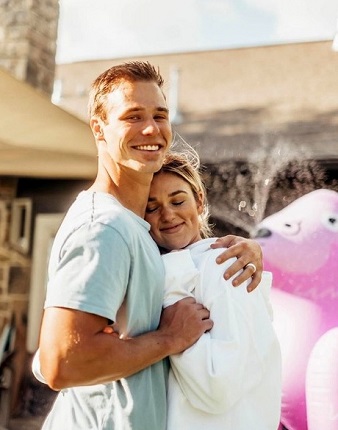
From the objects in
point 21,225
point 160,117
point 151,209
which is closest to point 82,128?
point 21,225

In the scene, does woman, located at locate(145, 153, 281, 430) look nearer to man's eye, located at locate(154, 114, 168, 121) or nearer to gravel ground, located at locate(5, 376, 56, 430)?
man's eye, located at locate(154, 114, 168, 121)

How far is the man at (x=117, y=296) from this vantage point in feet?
4.06

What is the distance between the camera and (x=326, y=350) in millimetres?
2812

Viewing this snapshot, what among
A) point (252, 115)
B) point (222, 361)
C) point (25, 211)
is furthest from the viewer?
point (252, 115)

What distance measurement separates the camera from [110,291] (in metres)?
1.25

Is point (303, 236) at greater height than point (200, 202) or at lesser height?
greater

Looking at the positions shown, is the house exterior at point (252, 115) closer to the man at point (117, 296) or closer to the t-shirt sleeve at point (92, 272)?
the man at point (117, 296)

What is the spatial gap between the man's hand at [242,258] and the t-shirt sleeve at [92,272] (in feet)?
0.82

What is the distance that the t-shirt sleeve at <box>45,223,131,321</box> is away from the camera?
4.05ft

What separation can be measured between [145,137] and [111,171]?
0.34 ft

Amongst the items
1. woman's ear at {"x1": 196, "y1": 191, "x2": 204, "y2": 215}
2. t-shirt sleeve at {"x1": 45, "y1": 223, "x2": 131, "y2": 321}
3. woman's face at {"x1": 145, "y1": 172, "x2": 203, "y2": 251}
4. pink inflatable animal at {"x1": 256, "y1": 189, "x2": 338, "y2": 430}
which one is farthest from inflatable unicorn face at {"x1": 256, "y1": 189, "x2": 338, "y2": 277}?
t-shirt sleeve at {"x1": 45, "y1": 223, "x2": 131, "y2": 321}

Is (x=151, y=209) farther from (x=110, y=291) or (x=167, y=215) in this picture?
(x=110, y=291)

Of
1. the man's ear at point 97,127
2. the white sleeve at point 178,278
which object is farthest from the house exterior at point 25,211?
the white sleeve at point 178,278

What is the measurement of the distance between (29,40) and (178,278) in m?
4.37
